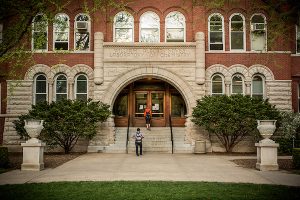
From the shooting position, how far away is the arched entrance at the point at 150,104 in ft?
79.5

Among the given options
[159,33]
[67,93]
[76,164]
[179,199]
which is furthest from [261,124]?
[67,93]

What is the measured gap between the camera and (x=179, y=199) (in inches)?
311

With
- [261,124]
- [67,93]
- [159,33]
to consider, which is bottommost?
[261,124]

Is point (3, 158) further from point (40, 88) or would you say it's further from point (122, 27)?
point (122, 27)

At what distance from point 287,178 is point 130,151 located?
35.4 feet

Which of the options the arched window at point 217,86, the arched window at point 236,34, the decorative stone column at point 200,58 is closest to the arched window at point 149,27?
the decorative stone column at point 200,58

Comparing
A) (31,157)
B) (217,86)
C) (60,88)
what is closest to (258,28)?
(217,86)

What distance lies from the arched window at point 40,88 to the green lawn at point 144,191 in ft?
44.9

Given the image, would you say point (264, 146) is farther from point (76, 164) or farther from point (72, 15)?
point (72, 15)

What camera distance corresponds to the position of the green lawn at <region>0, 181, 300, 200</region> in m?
8.12

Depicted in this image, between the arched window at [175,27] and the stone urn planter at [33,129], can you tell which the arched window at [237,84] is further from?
the stone urn planter at [33,129]

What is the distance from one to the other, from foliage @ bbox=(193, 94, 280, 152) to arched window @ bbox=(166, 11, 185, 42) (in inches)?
198

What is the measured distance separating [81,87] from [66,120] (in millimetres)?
4016

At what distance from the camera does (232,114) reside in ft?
63.3
